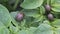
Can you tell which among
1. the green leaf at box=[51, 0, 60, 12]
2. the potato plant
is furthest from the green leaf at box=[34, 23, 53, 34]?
the green leaf at box=[51, 0, 60, 12]

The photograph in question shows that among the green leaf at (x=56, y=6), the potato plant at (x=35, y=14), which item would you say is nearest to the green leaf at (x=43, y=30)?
the potato plant at (x=35, y=14)

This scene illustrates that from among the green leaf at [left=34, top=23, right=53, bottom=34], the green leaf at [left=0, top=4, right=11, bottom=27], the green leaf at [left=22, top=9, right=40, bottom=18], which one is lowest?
the green leaf at [left=34, top=23, right=53, bottom=34]

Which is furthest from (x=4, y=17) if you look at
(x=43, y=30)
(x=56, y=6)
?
(x=56, y=6)

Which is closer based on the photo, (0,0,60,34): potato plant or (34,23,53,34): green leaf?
(34,23,53,34): green leaf

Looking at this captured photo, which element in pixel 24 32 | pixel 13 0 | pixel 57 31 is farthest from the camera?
pixel 13 0

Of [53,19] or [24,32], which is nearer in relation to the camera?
[24,32]

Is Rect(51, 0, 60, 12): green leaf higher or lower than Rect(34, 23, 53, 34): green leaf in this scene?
higher

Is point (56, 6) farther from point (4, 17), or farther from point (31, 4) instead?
point (4, 17)

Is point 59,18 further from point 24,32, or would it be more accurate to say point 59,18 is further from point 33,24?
point 24,32

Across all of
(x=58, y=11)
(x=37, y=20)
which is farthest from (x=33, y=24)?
(x=58, y=11)

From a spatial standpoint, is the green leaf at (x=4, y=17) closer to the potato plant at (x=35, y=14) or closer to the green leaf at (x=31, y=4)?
the potato plant at (x=35, y=14)

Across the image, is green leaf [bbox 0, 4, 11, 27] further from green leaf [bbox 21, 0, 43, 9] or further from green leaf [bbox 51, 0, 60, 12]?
green leaf [bbox 51, 0, 60, 12]
